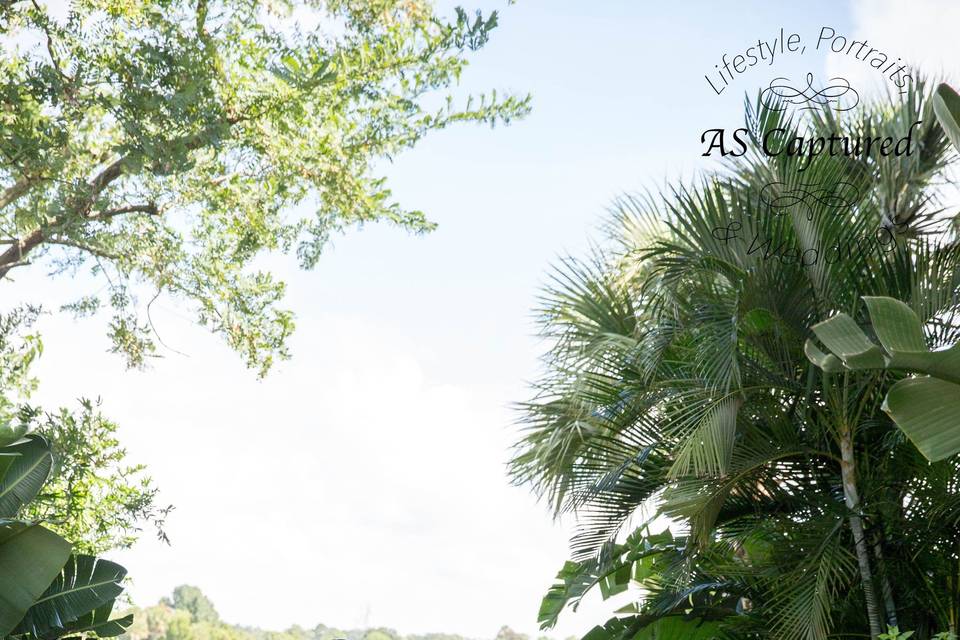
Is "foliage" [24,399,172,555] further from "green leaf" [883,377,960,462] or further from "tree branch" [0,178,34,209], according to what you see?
"green leaf" [883,377,960,462]

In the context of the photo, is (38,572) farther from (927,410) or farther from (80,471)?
(927,410)

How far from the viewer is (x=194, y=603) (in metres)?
35.2

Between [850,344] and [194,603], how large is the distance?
120 ft

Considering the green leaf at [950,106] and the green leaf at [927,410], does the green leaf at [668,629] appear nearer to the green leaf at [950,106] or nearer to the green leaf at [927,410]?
the green leaf at [927,410]

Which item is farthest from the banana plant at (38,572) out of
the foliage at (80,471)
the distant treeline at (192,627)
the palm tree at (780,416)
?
the distant treeline at (192,627)

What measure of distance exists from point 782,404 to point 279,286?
4.43m

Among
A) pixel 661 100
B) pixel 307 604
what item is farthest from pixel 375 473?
pixel 661 100

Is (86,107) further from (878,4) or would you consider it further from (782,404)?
(878,4)

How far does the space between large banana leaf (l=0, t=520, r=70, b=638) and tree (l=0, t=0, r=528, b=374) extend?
2.01 meters

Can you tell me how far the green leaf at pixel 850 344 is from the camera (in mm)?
2555

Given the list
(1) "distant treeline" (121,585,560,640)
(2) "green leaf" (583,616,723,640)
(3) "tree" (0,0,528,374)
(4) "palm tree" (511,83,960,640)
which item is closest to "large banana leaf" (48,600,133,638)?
(3) "tree" (0,0,528,374)

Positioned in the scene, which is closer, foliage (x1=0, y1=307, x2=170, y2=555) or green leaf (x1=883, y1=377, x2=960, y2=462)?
green leaf (x1=883, y1=377, x2=960, y2=462)

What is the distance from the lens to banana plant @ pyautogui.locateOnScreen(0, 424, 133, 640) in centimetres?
442

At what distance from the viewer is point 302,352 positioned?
7910 millimetres
